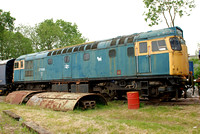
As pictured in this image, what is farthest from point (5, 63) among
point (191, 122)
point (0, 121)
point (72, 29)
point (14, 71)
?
point (72, 29)

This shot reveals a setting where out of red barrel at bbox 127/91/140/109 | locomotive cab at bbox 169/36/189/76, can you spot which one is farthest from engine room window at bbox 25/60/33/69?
locomotive cab at bbox 169/36/189/76

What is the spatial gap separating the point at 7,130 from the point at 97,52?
8.15 metres

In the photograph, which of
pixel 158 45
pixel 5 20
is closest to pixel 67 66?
pixel 158 45

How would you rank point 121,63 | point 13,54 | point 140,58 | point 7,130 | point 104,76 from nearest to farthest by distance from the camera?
point 7,130, point 140,58, point 121,63, point 104,76, point 13,54

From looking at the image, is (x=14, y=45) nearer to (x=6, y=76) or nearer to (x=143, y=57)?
(x=6, y=76)

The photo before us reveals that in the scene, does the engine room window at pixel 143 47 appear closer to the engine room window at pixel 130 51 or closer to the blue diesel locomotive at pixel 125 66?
the blue diesel locomotive at pixel 125 66

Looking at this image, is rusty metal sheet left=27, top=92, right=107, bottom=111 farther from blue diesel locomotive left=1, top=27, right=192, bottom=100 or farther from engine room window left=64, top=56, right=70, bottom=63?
engine room window left=64, top=56, right=70, bottom=63

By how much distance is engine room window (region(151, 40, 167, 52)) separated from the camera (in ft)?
32.0

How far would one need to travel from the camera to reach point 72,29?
57875 mm

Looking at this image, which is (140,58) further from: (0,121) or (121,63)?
(0,121)

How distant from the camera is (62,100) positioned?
379 inches

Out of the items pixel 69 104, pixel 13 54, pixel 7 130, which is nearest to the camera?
pixel 7 130

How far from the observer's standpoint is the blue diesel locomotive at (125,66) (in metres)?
9.69

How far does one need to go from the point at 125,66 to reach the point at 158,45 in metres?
2.27
